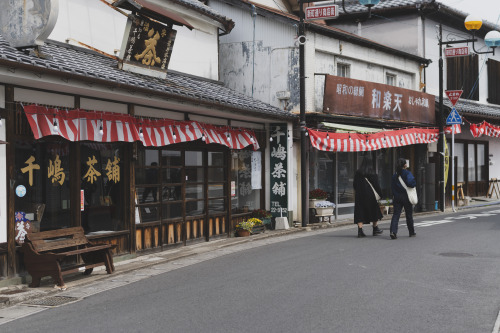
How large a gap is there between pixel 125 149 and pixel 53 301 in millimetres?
4886

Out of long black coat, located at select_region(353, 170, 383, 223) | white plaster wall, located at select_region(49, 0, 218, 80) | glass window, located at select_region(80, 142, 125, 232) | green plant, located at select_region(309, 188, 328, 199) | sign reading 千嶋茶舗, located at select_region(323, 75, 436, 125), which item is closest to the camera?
glass window, located at select_region(80, 142, 125, 232)

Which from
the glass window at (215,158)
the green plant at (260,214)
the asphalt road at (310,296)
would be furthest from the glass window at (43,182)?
the green plant at (260,214)

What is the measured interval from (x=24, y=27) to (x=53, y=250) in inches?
158

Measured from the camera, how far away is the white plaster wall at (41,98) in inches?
397

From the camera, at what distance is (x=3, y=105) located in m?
9.73

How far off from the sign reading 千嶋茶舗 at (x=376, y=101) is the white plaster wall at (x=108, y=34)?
469 cm

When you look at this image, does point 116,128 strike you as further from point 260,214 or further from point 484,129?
point 484,129

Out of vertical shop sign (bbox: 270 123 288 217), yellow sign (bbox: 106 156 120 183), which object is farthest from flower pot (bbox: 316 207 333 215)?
yellow sign (bbox: 106 156 120 183)

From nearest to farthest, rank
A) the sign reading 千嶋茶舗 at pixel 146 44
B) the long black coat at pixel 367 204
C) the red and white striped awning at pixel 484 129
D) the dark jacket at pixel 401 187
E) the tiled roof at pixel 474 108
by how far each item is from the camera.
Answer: the sign reading 千嶋茶舗 at pixel 146 44 < the dark jacket at pixel 401 187 < the long black coat at pixel 367 204 < the red and white striped awning at pixel 484 129 < the tiled roof at pixel 474 108

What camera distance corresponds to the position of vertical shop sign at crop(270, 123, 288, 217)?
1792 centimetres

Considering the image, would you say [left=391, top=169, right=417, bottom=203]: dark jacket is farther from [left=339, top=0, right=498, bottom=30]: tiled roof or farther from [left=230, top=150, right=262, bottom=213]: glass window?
[left=339, top=0, right=498, bottom=30]: tiled roof

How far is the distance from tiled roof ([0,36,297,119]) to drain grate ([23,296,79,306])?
11.8ft

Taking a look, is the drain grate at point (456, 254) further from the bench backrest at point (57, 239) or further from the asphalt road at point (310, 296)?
the bench backrest at point (57, 239)

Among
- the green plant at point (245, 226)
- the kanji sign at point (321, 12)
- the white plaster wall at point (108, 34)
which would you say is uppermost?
the kanji sign at point (321, 12)
